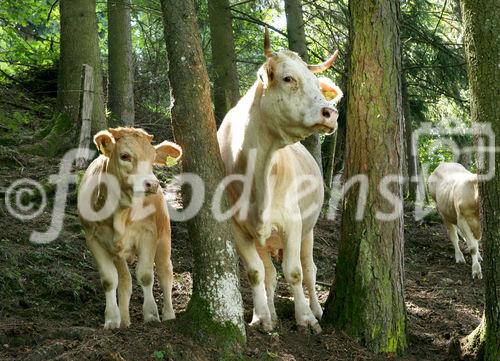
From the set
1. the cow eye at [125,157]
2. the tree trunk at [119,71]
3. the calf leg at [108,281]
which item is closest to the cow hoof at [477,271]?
the tree trunk at [119,71]

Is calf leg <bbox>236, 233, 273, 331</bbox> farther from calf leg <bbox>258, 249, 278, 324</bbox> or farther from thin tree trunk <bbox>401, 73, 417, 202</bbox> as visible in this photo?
thin tree trunk <bbox>401, 73, 417, 202</bbox>

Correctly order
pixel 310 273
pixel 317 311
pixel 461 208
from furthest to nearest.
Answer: pixel 461 208
pixel 310 273
pixel 317 311

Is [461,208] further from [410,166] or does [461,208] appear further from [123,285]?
[123,285]

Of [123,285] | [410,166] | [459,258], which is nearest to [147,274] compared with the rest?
[123,285]

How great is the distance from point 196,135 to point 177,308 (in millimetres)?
2752

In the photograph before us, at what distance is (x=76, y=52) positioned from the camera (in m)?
12.1

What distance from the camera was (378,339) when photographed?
7199 millimetres

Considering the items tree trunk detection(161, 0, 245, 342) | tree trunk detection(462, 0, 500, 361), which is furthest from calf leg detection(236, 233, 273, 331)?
tree trunk detection(462, 0, 500, 361)

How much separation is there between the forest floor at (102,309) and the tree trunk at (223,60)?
9.42ft

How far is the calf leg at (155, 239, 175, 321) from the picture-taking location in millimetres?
7727

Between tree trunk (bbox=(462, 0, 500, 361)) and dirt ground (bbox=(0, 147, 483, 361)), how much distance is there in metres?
0.86

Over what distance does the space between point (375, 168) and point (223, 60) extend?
6619 mm

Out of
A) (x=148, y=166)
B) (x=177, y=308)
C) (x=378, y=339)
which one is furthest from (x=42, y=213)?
(x=378, y=339)

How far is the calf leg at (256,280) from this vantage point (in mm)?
7430
